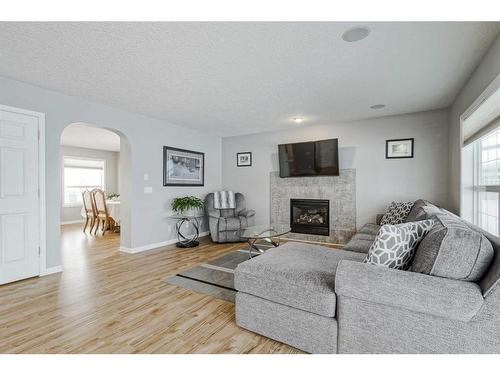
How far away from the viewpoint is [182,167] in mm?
4891

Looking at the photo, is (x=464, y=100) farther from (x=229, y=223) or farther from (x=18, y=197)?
(x=18, y=197)

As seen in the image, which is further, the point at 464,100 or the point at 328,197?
the point at 328,197

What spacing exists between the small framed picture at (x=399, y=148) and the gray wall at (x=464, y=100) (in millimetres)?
529

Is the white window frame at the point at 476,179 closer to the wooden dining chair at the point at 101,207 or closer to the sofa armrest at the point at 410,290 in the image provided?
the sofa armrest at the point at 410,290

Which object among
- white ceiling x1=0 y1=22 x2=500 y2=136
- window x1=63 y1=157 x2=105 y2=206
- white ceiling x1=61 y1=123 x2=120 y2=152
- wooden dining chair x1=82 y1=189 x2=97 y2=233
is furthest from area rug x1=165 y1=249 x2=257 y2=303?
window x1=63 y1=157 x2=105 y2=206

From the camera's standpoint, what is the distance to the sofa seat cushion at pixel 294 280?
152cm

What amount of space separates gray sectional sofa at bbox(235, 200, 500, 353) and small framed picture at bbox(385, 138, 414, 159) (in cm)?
282

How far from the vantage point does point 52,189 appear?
311 centimetres

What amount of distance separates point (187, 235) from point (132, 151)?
2.00 m

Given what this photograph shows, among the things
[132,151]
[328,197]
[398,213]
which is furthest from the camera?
[328,197]

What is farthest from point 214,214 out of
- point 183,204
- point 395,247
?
point 395,247

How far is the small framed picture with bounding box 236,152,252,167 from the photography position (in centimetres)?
557
